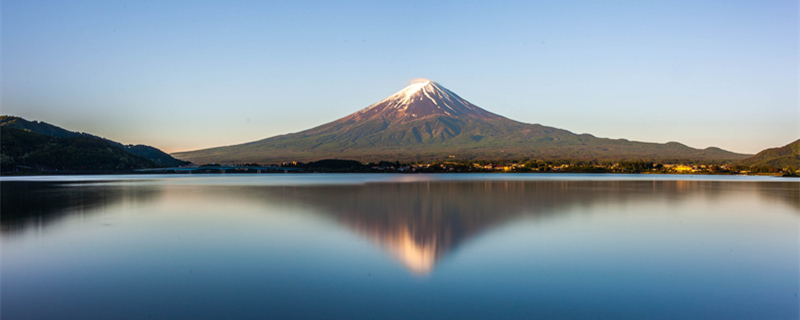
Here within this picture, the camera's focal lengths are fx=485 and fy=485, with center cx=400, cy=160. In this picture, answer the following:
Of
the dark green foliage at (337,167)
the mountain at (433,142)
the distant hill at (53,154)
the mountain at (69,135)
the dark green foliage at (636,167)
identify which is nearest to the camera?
Result: the distant hill at (53,154)

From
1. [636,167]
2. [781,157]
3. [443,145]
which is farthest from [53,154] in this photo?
[781,157]

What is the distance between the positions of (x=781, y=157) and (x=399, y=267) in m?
98.6

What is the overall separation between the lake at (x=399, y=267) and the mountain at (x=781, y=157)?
7721 centimetres

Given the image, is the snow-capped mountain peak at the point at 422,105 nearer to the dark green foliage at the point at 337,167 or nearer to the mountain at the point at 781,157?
the dark green foliage at the point at 337,167

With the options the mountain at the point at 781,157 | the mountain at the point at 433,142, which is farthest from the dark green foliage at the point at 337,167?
the mountain at the point at 781,157

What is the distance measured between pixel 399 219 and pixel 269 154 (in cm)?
12045

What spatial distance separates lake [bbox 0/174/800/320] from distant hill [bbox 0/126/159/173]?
67031 mm

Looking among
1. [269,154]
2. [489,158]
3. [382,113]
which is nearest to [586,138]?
[489,158]

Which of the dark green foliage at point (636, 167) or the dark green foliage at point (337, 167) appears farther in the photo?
the dark green foliage at point (337, 167)

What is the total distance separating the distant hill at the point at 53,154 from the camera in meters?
68.8

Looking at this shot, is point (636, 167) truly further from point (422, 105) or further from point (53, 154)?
point (53, 154)

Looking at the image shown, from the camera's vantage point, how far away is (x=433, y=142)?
13350cm

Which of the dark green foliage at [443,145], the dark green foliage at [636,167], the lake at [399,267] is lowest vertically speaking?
the lake at [399,267]

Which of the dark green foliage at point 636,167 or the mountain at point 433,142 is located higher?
the mountain at point 433,142
